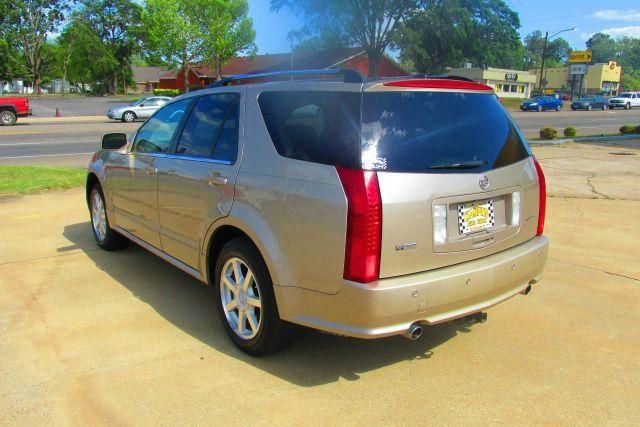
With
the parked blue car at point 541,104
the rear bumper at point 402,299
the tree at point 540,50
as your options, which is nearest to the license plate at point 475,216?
the rear bumper at point 402,299

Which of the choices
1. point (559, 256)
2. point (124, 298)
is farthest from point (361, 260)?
point (559, 256)

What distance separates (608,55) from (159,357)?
17610 centimetres

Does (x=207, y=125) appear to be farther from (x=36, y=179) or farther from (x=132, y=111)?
(x=132, y=111)

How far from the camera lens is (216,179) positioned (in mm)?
3590

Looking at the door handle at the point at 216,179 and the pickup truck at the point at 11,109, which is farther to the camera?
the pickup truck at the point at 11,109

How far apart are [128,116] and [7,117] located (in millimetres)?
6419

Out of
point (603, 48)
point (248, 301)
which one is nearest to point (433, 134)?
point (248, 301)

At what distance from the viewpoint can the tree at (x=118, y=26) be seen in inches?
3206

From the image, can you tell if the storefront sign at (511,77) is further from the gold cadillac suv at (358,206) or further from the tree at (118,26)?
the gold cadillac suv at (358,206)

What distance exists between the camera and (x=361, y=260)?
2.79 metres

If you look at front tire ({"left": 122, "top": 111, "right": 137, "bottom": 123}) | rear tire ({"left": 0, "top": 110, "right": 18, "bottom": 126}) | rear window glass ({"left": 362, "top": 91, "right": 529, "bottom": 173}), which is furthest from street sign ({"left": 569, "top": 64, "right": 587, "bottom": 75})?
rear window glass ({"left": 362, "top": 91, "right": 529, "bottom": 173})

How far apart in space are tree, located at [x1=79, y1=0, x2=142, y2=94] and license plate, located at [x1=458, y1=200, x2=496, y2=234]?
281 feet

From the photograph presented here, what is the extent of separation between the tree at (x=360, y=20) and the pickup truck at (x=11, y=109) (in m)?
35.9

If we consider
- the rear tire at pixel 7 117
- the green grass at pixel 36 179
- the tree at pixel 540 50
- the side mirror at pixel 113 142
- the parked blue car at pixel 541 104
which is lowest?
the green grass at pixel 36 179
